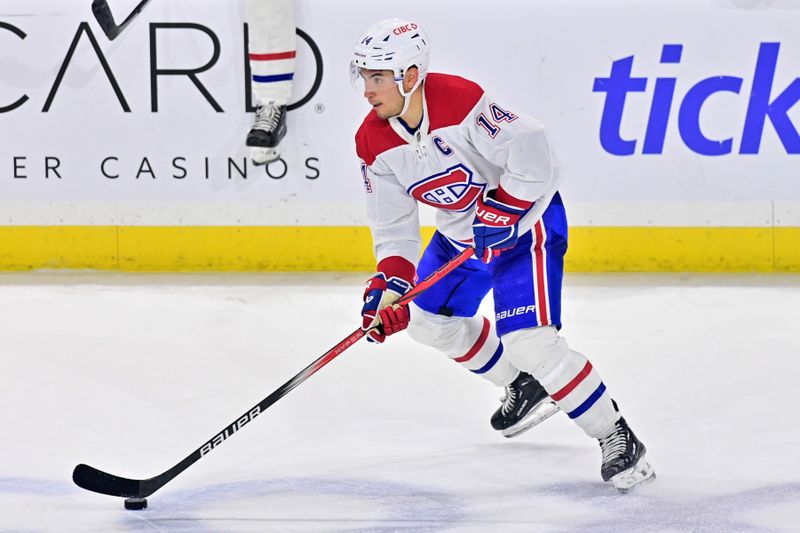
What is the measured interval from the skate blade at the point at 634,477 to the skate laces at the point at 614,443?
0.14 feet

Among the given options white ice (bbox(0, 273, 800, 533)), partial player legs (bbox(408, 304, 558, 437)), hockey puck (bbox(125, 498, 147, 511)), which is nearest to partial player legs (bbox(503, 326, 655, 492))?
white ice (bbox(0, 273, 800, 533))

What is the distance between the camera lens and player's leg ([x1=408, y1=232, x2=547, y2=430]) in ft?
10.2

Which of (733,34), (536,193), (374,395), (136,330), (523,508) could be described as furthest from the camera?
(733,34)

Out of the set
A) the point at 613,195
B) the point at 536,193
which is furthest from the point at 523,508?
the point at 613,195

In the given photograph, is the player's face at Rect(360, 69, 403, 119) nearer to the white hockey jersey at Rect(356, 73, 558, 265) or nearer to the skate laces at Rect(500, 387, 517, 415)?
the white hockey jersey at Rect(356, 73, 558, 265)

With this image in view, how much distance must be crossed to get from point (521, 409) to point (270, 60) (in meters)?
2.76

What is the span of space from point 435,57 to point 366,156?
2697 mm

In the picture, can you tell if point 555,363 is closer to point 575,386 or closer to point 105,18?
point 575,386

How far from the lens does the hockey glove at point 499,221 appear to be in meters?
2.79

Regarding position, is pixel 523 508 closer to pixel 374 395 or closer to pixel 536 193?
pixel 536 193

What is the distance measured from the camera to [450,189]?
2.92 m

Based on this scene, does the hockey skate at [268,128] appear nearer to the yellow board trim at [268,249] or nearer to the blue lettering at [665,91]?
the yellow board trim at [268,249]

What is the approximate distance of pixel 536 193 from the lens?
280 cm

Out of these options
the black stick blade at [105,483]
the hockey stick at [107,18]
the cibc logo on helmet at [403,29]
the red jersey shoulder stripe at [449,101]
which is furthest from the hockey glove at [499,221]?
the hockey stick at [107,18]
